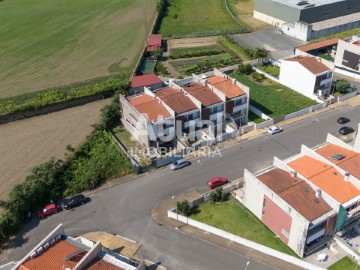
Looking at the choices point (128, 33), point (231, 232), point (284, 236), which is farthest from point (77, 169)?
point (128, 33)

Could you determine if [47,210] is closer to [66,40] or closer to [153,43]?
[153,43]

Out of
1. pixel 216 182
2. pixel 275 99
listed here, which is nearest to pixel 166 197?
pixel 216 182

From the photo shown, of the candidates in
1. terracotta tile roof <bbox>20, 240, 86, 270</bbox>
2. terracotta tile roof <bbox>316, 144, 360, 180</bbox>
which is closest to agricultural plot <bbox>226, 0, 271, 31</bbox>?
terracotta tile roof <bbox>316, 144, 360, 180</bbox>

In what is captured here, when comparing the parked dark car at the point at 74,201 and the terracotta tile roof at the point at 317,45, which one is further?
the terracotta tile roof at the point at 317,45

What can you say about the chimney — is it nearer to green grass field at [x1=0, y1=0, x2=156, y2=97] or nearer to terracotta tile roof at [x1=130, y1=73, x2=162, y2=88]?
terracotta tile roof at [x1=130, y1=73, x2=162, y2=88]

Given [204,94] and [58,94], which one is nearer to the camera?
[204,94]

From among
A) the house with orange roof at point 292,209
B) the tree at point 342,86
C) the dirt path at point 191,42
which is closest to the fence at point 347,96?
the tree at point 342,86

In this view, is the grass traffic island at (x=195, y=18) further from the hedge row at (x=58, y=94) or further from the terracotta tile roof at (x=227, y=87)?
the terracotta tile roof at (x=227, y=87)

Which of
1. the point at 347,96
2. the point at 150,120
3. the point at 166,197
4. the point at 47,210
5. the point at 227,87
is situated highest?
the point at 227,87
